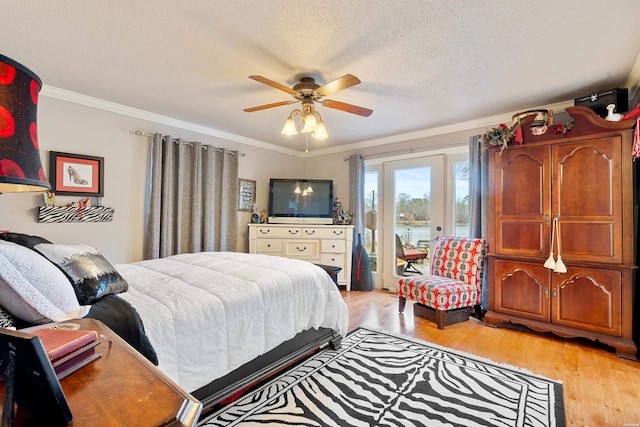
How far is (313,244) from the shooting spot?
4.60 meters

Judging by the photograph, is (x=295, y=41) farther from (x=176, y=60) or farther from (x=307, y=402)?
(x=307, y=402)

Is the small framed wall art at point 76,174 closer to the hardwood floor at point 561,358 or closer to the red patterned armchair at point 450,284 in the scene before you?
the hardwood floor at point 561,358

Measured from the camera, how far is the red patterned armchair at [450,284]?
3061 millimetres

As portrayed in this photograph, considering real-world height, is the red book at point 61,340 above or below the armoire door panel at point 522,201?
below

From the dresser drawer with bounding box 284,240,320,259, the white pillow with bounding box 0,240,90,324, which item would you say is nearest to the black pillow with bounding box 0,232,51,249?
the white pillow with bounding box 0,240,90,324

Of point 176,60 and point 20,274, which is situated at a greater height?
point 176,60

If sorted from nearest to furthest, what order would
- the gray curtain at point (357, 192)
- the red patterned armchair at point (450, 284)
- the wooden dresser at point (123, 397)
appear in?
the wooden dresser at point (123, 397)
the red patterned armchair at point (450, 284)
the gray curtain at point (357, 192)

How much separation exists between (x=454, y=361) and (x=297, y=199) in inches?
129

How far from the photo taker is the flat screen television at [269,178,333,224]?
4.86 m

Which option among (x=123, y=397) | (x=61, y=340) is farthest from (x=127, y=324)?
(x=123, y=397)

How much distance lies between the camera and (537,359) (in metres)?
2.40

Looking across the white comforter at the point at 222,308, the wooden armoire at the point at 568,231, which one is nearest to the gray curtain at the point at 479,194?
the wooden armoire at the point at 568,231

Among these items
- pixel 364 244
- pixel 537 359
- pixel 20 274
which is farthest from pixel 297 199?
pixel 20 274

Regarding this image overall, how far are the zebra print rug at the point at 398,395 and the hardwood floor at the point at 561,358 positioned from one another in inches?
5.9
